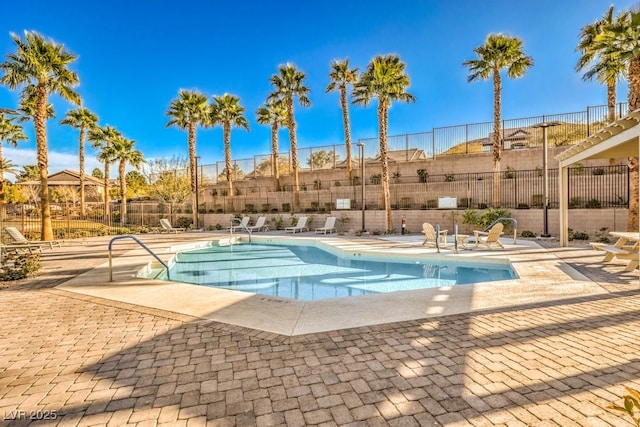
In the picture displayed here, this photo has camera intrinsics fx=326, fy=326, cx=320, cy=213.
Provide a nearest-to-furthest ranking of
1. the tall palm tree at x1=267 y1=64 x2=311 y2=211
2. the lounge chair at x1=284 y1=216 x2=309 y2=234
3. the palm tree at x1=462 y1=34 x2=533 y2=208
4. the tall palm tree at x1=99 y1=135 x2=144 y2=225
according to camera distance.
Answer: the palm tree at x1=462 y1=34 x2=533 y2=208 < the lounge chair at x1=284 y1=216 x2=309 y2=234 < the tall palm tree at x1=267 y1=64 x2=311 y2=211 < the tall palm tree at x1=99 y1=135 x2=144 y2=225

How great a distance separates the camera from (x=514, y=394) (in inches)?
103

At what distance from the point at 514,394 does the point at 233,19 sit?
1892 cm

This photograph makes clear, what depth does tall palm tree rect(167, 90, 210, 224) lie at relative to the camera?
22.9m

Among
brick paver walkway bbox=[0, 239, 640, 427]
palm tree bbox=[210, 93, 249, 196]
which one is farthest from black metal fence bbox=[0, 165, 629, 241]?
brick paver walkway bbox=[0, 239, 640, 427]

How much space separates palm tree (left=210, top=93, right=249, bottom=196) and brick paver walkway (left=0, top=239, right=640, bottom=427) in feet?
71.2

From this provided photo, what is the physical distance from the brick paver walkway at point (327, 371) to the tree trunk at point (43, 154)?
12.2 metres

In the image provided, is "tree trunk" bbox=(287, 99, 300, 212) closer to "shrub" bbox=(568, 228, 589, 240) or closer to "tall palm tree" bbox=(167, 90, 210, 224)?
"tall palm tree" bbox=(167, 90, 210, 224)

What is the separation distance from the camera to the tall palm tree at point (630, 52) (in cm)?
974

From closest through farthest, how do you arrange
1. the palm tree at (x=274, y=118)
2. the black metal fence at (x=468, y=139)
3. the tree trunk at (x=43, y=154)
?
the tree trunk at (x=43, y=154) → the black metal fence at (x=468, y=139) → the palm tree at (x=274, y=118)

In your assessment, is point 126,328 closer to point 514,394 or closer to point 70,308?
point 70,308

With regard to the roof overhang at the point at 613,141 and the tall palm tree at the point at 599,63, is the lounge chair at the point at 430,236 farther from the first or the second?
the tall palm tree at the point at 599,63

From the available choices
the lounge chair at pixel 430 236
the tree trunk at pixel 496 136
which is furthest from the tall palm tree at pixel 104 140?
the tree trunk at pixel 496 136

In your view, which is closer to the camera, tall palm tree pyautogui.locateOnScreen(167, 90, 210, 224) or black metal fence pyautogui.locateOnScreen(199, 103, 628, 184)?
black metal fence pyautogui.locateOnScreen(199, 103, 628, 184)

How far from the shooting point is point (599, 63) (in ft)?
41.0
